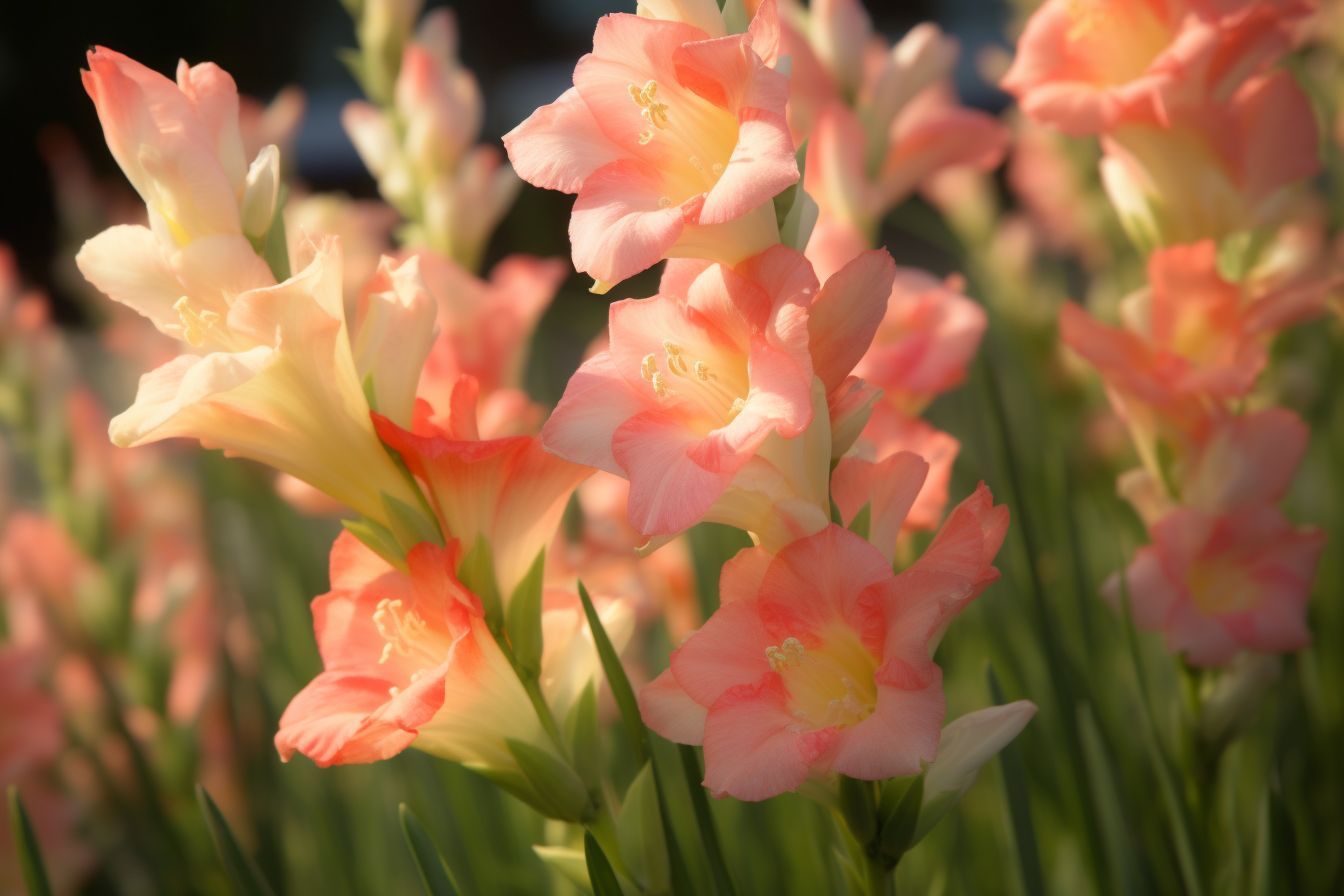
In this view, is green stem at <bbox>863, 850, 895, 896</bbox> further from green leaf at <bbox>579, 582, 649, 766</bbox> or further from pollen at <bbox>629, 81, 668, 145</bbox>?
pollen at <bbox>629, 81, 668, 145</bbox>

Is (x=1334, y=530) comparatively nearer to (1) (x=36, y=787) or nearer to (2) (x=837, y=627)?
(2) (x=837, y=627)

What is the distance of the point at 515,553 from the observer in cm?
38

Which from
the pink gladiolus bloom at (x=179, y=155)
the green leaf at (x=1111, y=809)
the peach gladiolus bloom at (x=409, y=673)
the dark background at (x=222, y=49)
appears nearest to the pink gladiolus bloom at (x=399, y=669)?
the peach gladiolus bloom at (x=409, y=673)

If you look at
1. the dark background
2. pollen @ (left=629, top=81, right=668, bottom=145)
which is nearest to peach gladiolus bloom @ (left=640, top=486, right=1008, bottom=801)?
pollen @ (left=629, top=81, right=668, bottom=145)

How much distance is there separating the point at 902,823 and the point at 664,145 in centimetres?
19

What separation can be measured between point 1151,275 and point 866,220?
155 mm

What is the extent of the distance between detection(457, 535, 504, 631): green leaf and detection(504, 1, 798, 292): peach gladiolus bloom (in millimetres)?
93

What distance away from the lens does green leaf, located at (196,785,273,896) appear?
40cm

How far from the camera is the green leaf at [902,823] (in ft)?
1.09

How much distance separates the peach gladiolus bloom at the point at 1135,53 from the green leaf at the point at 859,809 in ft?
0.88

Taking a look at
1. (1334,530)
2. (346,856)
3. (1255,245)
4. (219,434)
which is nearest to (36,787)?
(346,856)

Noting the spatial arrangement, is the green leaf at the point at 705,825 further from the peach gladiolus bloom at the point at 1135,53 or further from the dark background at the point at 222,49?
the dark background at the point at 222,49

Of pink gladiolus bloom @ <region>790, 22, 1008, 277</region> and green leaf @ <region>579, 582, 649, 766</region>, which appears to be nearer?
green leaf @ <region>579, 582, 649, 766</region>

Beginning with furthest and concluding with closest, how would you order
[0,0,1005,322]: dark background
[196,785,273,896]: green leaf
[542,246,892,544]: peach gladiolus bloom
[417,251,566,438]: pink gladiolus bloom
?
[0,0,1005,322]: dark background < [417,251,566,438]: pink gladiolus bloom < [196,785,273,896]: green leaf < [542,246,892,544]: peach gladiolus bloom
